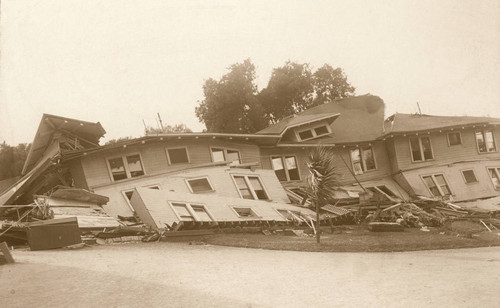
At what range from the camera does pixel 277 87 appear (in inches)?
1841

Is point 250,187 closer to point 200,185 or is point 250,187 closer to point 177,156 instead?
point 200,185

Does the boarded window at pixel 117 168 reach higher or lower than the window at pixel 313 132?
higher

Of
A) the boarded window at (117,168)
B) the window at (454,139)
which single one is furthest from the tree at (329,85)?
the boarded window at (117,168)

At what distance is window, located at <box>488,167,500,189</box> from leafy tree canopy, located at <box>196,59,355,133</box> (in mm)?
18426

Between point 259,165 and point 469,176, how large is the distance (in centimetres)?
1622

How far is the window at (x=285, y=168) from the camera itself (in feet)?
107

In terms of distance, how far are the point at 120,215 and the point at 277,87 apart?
27424mm

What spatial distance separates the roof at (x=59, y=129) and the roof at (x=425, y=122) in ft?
67.4

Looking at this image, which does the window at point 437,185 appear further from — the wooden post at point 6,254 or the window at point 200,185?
the wooden post at point 6,254

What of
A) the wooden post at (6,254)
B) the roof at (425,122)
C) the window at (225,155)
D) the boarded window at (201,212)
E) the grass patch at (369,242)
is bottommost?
the grass patch at (369,242)

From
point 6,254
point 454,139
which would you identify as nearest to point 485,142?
point 454,139

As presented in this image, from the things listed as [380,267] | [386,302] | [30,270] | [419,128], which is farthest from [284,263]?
[419,128]

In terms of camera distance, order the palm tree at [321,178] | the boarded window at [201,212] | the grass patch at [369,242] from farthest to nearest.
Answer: the boarded window at [201,212]
the palm tree at [321,178]
the grass patch at [369,242]

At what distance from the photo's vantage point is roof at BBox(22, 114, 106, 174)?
24.0 m
